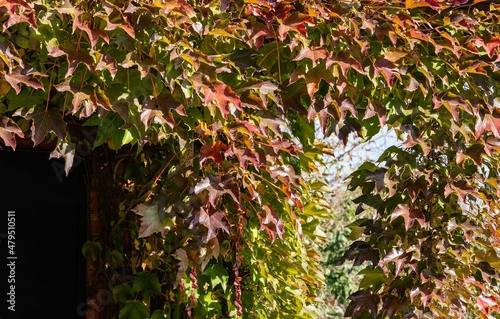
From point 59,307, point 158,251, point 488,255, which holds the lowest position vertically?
point 59,307

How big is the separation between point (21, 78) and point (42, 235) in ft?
Answer: 4.52

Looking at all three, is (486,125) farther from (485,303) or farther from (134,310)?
(134,310)

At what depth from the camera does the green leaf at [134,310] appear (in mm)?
3154

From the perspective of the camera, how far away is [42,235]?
3.39 m

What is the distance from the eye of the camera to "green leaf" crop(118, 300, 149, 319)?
3154 millimetres

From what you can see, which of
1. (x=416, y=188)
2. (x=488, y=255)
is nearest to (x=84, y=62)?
(x=416, y=188)

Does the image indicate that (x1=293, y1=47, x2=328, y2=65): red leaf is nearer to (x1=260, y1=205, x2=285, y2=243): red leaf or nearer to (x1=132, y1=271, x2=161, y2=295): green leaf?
(x1=260, y1=205, x2=285, y2=243): red leaf

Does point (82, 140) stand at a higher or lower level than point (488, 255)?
higher

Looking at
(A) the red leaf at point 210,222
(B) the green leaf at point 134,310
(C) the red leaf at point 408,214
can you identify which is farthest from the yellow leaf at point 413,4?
(B) the green leaf at point 134,310

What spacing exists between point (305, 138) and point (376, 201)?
15.2 inches

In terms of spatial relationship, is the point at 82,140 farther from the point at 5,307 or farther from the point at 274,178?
the point at 274,178

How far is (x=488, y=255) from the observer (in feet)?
9.12

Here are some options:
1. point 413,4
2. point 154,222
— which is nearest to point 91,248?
point 154,222

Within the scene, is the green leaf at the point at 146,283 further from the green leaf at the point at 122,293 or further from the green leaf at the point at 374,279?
the green leaf at the point at 374,279
